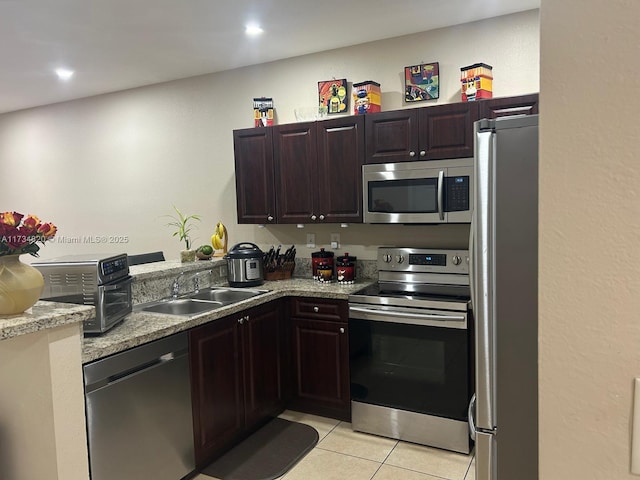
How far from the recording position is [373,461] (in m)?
2.95

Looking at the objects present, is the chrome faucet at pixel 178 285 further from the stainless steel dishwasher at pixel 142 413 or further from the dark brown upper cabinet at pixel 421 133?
the dark brown upper cabinet at pixel 421 133

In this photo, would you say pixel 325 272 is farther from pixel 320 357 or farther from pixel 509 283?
pixel 509 283

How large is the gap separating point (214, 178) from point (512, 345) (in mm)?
3744

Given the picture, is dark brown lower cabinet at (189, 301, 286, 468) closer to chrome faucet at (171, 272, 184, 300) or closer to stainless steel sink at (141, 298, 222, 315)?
stainless steel sink at (141, 298, 222, 315)

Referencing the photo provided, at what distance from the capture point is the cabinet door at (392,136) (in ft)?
10.6

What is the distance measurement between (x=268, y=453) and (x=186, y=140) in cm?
298

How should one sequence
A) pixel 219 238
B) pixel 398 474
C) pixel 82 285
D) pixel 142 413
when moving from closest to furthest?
pixel 82 285, pixel 142 413, pixel 398 474, pixel 219 238

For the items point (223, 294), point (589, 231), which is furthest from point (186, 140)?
point (589, 231)

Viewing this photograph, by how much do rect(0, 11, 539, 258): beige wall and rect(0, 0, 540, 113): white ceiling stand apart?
0.14 meters

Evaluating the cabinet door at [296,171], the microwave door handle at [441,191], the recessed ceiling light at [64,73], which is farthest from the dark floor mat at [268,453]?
the recessed ceiling light at [64,73]

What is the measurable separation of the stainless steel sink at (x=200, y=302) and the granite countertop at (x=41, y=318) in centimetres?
109

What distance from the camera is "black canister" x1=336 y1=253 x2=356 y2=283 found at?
3.68 metres

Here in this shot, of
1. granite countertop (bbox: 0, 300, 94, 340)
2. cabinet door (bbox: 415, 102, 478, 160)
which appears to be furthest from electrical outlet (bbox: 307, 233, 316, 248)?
granite countertop (bbox: 0, 300, 94, 340)

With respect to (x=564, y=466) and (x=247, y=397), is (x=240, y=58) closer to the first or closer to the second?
(x=247, y=397)
